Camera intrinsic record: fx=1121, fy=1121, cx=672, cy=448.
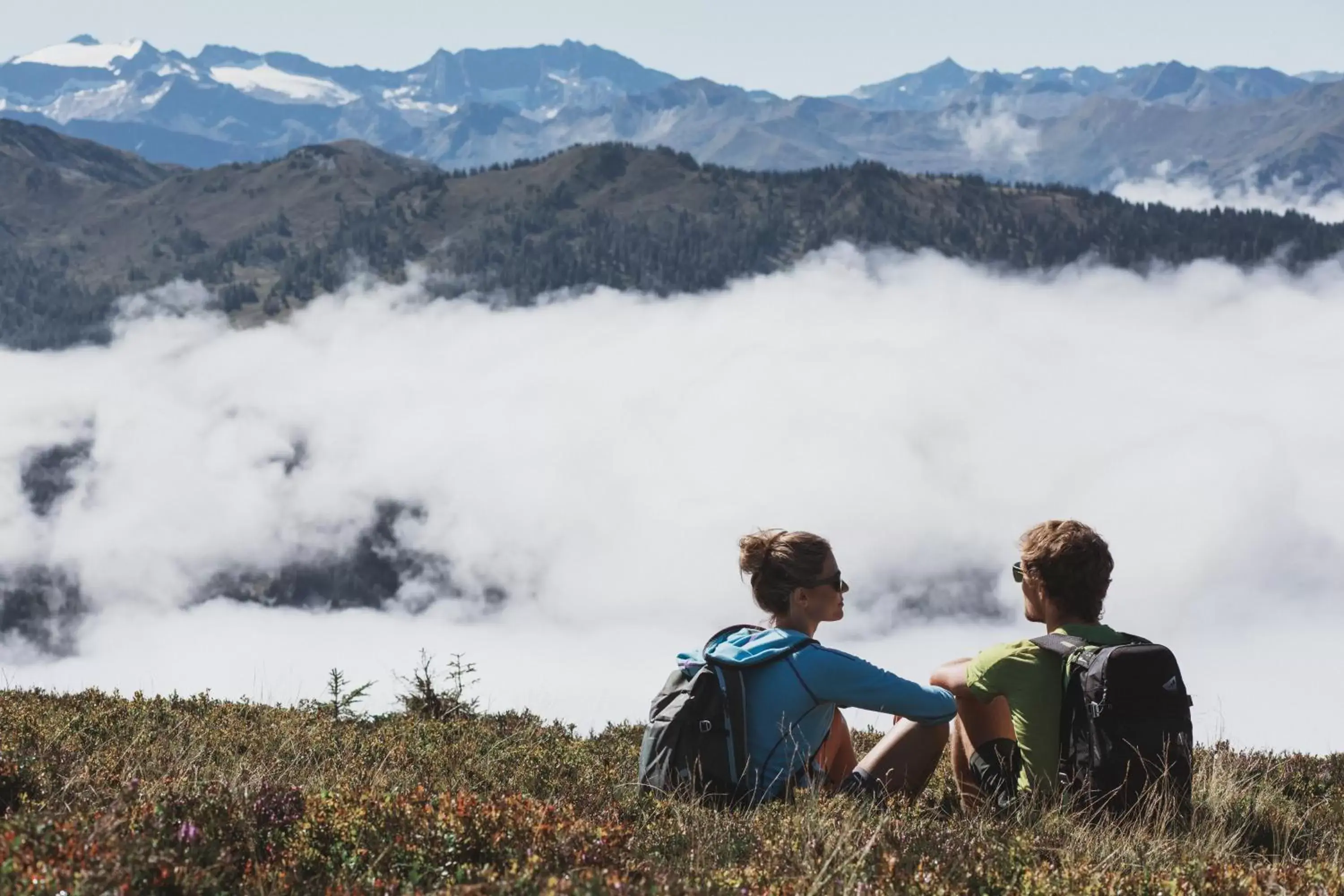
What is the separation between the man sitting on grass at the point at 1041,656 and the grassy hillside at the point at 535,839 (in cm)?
55

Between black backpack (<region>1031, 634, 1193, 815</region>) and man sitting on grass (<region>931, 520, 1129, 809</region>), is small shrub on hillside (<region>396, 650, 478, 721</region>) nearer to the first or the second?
man sitting on grass (<region>931, 520, 1129, 809</region>)

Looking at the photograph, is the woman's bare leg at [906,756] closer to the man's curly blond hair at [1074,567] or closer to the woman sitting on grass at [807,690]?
the woman sitting on grass at [807,690]

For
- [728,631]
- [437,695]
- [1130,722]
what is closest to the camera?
[1130,722]

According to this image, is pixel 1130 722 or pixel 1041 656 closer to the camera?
pixel 1130 722

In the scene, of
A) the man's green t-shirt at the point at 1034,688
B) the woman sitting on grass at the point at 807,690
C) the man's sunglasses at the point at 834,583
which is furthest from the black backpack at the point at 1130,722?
the man's sunglasses at the point at 834,583

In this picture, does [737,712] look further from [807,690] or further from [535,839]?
[535,839]

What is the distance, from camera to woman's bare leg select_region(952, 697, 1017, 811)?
25.2 feet

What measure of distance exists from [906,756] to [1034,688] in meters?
0.96

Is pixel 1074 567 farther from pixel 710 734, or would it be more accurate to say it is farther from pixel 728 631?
pixel 710 734

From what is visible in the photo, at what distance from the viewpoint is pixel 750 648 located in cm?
717

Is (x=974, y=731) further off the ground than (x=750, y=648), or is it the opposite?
(x=750, y=648)

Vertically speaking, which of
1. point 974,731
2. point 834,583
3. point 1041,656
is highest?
point 834,583

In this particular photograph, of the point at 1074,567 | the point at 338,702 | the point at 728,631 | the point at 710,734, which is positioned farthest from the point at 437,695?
the point at 1074,567

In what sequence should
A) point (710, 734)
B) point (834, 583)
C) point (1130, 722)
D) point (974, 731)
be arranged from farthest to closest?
point (974, 731) → point (834, 583) → point (710, 734) → point (1130, 722)
